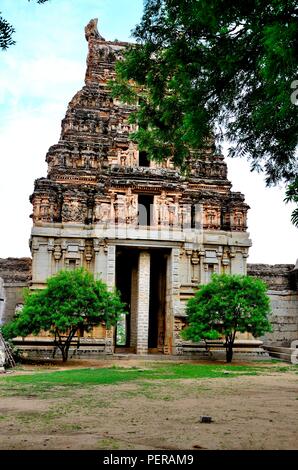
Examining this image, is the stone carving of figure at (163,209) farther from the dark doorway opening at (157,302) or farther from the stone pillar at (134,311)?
the stone pillar at (134,311)

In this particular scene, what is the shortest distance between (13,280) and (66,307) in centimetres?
806

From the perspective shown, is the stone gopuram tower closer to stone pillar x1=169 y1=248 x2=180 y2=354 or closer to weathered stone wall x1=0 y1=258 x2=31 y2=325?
stone pillar x1=169 y1=248 x2=180 y2=354

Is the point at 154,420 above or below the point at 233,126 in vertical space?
below

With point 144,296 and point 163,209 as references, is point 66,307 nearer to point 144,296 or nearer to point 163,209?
point 144,296

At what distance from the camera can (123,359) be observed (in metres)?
23.2

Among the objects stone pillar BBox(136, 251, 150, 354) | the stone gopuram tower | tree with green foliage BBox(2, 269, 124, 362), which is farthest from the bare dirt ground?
the stone gopuram tower

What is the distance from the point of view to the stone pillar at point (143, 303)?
81.3 ft

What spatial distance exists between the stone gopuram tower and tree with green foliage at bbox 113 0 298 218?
16.6 m

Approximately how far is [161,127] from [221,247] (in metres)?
18.5

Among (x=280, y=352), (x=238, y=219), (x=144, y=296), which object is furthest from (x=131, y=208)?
(x=280, y=352)

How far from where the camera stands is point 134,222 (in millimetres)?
25547

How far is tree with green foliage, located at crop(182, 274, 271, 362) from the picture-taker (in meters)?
21.8

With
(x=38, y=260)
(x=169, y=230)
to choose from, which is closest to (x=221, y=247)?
(x=169, y=230)

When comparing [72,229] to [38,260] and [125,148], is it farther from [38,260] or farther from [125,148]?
[125,148]
